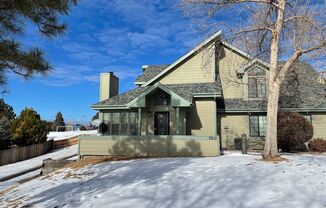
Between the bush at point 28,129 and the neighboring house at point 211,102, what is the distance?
336 inches

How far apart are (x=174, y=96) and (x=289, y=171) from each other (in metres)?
9.14

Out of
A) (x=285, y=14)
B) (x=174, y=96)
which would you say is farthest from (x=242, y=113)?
(x=285, y=14)

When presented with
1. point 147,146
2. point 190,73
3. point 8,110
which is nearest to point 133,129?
point 147,146

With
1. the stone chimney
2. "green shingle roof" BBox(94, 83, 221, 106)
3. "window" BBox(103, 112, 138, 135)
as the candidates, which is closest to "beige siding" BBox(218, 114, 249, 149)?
"green shingle roof" BBox(94, 83, 221, 106)

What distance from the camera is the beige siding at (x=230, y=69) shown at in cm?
2206

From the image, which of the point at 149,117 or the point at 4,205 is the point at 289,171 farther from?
the point at 149,117

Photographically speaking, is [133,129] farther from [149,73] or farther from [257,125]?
[257,125]

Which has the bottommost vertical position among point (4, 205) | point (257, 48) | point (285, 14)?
point (4, 205)

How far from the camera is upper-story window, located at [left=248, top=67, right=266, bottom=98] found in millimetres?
21500

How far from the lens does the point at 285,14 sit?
14.7m

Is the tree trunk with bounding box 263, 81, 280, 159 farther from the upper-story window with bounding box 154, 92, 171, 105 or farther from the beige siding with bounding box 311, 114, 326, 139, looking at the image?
the beige siding with bounding box 311, 114, 326, 139

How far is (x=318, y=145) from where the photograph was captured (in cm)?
1872

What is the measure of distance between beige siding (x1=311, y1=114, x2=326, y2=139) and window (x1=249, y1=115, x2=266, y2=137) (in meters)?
3.19

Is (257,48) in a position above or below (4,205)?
above
